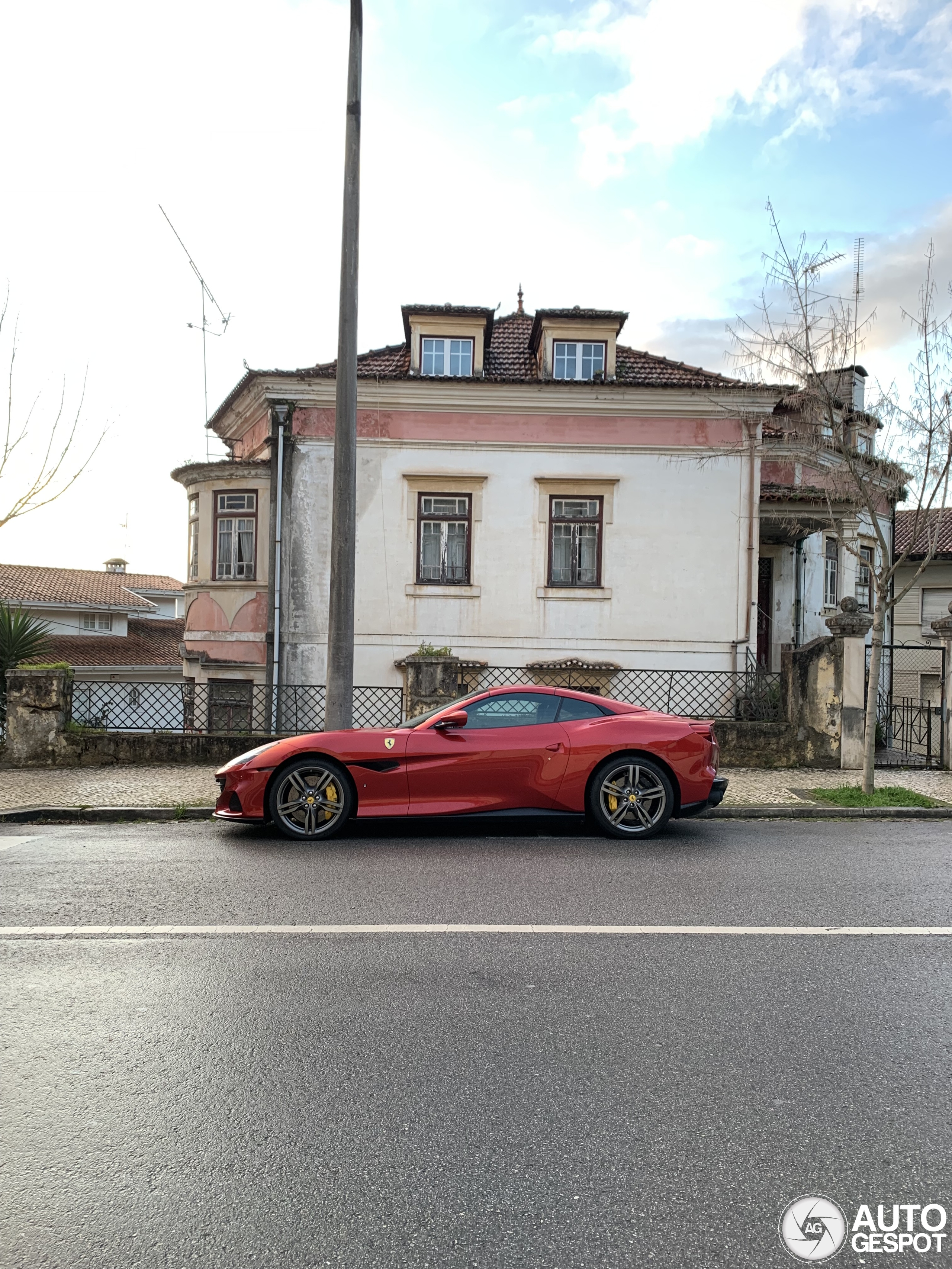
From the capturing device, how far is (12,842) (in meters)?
7.84

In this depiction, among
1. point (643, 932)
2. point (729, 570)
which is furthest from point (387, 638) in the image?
point (643, 932)

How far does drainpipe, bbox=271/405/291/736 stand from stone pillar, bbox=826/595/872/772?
9.62 m

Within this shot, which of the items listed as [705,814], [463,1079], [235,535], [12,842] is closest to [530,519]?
[235,535]

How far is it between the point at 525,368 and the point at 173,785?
1187 centimetres

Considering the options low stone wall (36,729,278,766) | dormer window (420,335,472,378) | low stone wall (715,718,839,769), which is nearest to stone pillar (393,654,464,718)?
low stone wall (36,729,278,766)

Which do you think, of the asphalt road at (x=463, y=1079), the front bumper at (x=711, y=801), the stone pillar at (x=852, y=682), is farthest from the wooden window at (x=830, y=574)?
the asphalt road at (x=463, y=1079)

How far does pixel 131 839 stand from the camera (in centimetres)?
802

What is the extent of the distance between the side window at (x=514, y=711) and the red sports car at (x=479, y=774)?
0.5 inches

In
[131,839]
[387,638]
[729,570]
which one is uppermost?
[729,570]

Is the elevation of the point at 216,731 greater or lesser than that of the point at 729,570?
Result: lesser

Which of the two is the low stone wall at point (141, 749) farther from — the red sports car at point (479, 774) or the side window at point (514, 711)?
the side window at point (514, 711)

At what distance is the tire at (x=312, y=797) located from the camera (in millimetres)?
7711

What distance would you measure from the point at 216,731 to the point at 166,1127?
33.0 ft

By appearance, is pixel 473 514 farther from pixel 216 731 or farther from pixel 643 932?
pixel 643 932
